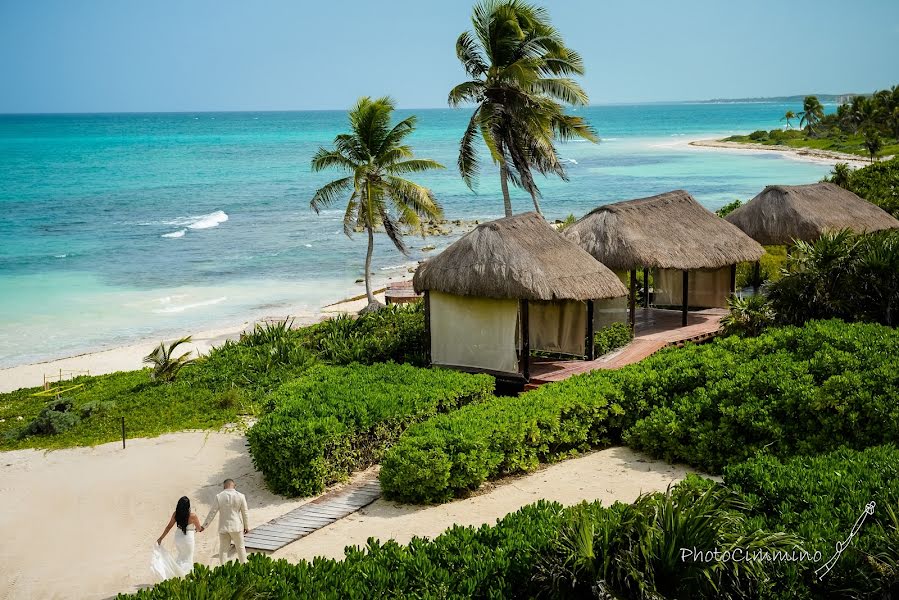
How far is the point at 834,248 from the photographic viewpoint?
14.5 meters

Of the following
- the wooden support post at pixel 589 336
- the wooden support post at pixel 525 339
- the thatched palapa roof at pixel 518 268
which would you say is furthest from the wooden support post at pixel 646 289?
the wooden support post at pixel 525 339

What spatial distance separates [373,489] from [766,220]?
15.7 m

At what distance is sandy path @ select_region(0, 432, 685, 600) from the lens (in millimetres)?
9617

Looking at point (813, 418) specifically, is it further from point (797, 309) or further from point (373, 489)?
point (373, 489)

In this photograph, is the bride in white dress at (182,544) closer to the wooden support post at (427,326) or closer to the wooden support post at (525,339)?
the wooden support post at (525,339)

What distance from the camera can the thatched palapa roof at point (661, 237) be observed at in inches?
699

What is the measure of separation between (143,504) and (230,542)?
2.99 m

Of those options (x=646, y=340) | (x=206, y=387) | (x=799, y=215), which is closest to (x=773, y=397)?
(x=646, y=340)

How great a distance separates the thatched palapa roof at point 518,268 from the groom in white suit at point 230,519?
705 centimetres

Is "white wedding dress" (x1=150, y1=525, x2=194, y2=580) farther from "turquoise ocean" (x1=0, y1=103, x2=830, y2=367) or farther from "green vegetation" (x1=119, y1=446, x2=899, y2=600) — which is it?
"turquoise ocean" (x1=0, y1=103, x2=830, y2=367)

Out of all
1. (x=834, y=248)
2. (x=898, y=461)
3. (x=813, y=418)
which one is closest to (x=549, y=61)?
(x=834, y=248)

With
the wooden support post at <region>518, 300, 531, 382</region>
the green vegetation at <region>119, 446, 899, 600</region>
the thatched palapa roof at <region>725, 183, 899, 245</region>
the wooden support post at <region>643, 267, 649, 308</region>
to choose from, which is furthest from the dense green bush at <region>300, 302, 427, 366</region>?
the thatched palapa roof at <region>725, 183, 899, 245</region>

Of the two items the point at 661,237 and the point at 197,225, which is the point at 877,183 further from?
the point at 197,225

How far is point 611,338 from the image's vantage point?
1717cm
